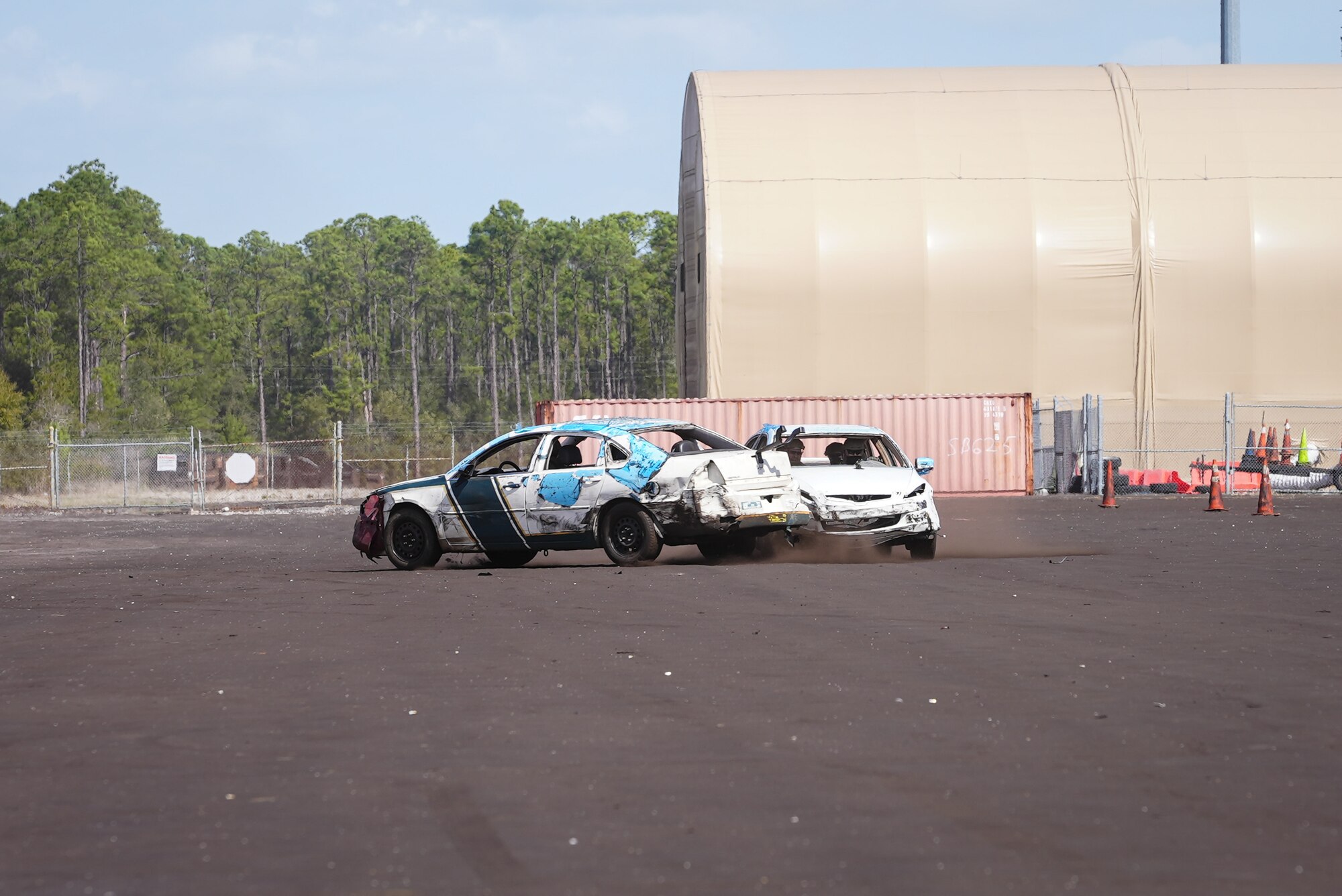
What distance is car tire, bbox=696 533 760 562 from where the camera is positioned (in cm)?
1717

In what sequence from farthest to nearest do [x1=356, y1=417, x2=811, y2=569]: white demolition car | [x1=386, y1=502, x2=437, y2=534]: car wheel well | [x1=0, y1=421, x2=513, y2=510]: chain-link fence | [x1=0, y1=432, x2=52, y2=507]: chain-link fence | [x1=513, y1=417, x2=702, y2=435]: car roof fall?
1. [x1=0, y1=432, x2=52, y2=507]: chain-link fence
2. [x1=0, y1=421, x2=513, y2=510]: chain-link fence
3. [x1=386, y1=502, x2=437, y2=534]: car wheel well
4. [x1=513, y1=417, x2=702, y2=435]: car roof
5. [x1=356, y1=417, x2=811, y2=569]: white demolition car

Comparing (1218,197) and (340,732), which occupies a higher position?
(1218,197)

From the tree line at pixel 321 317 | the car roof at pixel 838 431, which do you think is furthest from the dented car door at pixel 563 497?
the tree line at pixel 321 317

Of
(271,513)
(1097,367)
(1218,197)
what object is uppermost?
(1218,197)

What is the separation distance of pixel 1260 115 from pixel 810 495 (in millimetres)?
29787

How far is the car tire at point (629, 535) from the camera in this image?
16.3m

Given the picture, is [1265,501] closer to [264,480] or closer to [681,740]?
[681,740]

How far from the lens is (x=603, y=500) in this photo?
53.8ft

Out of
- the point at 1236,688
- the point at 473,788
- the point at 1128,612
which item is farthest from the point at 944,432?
the point at 473,788

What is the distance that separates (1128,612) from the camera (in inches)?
458

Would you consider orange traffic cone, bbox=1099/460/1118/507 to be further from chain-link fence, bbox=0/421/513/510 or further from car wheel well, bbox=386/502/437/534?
car wheel well, bbox=386/502/437/534

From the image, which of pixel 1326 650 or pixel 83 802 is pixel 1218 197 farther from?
pixel 83 802

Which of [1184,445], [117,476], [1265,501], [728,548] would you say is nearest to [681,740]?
[728,548]

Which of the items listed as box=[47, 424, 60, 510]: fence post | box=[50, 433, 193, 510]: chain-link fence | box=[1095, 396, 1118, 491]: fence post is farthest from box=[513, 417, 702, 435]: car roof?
box=[47, 424, 60, 510]: fence post
